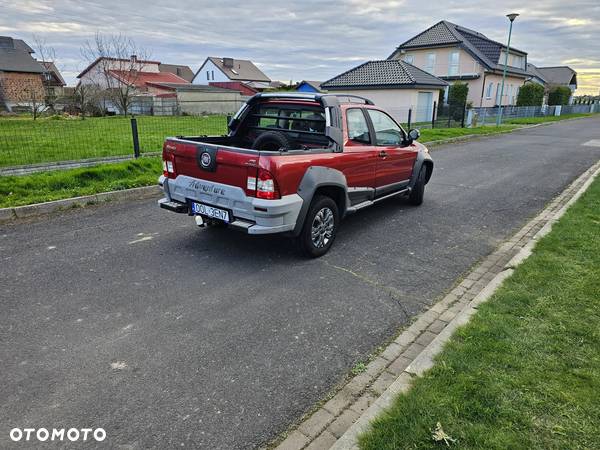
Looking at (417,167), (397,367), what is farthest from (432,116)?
(397,367)

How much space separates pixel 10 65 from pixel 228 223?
2075 inches

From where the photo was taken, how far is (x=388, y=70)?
3028cm

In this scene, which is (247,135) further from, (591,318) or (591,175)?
(591,175)

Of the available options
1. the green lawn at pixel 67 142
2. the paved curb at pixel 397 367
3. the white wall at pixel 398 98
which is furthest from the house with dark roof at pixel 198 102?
the paved curb at pixel 397 367

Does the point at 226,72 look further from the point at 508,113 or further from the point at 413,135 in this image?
the point at 413,135

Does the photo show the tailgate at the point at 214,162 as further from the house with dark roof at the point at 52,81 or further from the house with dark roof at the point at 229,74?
the house with dark roof at the point at 229,74

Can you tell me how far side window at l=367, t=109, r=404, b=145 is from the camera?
6272 millimetres

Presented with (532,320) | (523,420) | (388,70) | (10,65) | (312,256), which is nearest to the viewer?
(523,420)

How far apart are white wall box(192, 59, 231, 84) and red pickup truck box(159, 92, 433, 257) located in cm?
6433

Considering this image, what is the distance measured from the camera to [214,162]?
4.70 meters

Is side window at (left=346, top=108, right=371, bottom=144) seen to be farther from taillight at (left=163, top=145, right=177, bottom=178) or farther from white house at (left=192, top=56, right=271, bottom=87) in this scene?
white house at (left=192, top=56, right=271, bottom=87)

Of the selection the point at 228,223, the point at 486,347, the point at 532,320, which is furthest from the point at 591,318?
the point at 228,223

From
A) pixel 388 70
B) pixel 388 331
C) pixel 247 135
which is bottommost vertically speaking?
pixel 388 331

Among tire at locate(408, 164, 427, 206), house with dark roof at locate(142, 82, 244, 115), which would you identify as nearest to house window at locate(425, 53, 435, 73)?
house with dark roof at locate(142, 82, 244, 115)
